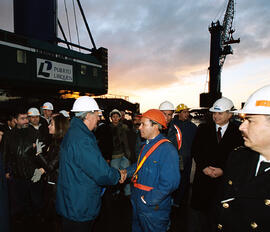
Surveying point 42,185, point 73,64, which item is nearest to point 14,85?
point 73,64

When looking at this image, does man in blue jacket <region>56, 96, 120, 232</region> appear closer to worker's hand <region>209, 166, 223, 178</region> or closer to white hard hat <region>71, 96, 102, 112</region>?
white hard hat <region>71, 96, 102, 112</region>

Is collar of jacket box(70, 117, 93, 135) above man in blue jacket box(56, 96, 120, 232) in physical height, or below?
above

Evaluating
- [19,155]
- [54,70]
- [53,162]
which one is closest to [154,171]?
[53,162]

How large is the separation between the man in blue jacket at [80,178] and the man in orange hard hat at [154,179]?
1.37 feet

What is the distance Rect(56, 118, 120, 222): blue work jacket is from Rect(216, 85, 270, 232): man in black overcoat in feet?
4.46

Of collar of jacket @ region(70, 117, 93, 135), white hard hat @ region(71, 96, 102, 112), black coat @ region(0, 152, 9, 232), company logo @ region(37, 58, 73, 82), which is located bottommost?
black coat @ region(0, 152, 9, 232)

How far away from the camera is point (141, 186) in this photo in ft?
7.21

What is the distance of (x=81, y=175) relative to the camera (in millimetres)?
2084

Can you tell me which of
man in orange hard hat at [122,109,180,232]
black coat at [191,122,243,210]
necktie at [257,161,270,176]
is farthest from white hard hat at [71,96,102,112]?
black coat at [191,122,243,210]

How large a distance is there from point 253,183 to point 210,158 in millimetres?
1719

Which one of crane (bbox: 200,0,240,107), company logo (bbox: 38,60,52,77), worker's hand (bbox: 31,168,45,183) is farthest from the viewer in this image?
crane (bbox: 200,0,240,107)

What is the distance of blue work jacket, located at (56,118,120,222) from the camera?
2008mm

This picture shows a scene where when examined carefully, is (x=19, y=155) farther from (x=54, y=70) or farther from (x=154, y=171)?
(x=54, y=70)

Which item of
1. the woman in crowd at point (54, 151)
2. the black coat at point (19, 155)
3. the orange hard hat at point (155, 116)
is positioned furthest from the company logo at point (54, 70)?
the orange hard hat at point (155, 116)
